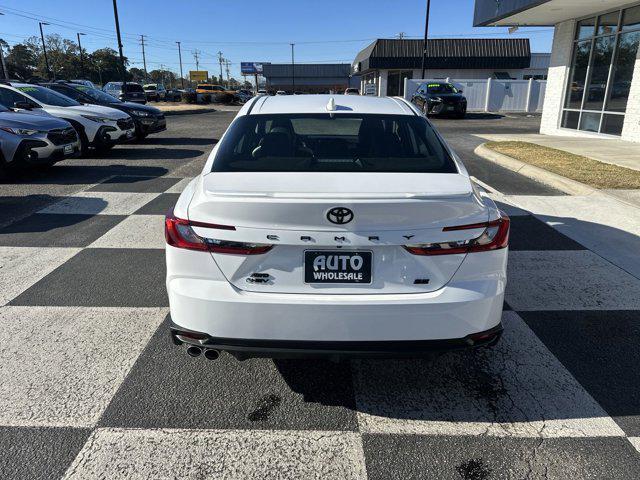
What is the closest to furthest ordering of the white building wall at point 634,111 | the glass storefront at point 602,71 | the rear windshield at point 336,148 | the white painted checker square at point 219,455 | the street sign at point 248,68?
the white painted checker square at point 219,455
the rear windshield at point 336,148
the white building wall at point 634,111
the glass storefront at point 602,71
the street sign at point 248,68

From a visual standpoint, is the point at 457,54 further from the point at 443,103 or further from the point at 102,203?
the point at 102,203

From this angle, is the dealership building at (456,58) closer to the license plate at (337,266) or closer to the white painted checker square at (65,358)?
the white painted checker square at (65,358)

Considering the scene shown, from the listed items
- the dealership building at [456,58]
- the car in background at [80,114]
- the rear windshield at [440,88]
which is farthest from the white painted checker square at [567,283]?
the dealership building at [456,58]

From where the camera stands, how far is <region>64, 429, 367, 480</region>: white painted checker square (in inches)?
89.3

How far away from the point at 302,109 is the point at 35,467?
2697 mm

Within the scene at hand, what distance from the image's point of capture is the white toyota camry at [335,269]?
235cm

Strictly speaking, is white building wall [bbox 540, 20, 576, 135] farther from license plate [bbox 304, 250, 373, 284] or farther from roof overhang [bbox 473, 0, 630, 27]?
license plate [bbox 304, 250, 373, 284]

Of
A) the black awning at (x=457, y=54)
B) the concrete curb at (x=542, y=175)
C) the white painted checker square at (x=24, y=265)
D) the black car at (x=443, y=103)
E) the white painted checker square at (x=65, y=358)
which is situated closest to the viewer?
the white painted checker square at (x=65, y=358)

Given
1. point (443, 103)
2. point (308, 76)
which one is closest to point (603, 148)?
point (443, 103)

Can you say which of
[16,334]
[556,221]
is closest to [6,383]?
[16,334]

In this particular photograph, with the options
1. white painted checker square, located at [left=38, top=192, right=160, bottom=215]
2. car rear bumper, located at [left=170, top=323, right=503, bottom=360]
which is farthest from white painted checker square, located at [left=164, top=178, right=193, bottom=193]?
car rear bumper, located at [left=170, top=323, right=503, bottom=360]

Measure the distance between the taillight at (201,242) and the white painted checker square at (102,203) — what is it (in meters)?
4.74

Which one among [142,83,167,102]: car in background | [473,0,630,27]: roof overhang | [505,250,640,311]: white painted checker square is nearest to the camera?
[505,250,640,311]: white painted checker square

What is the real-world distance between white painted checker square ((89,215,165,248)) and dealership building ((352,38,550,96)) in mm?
36452
